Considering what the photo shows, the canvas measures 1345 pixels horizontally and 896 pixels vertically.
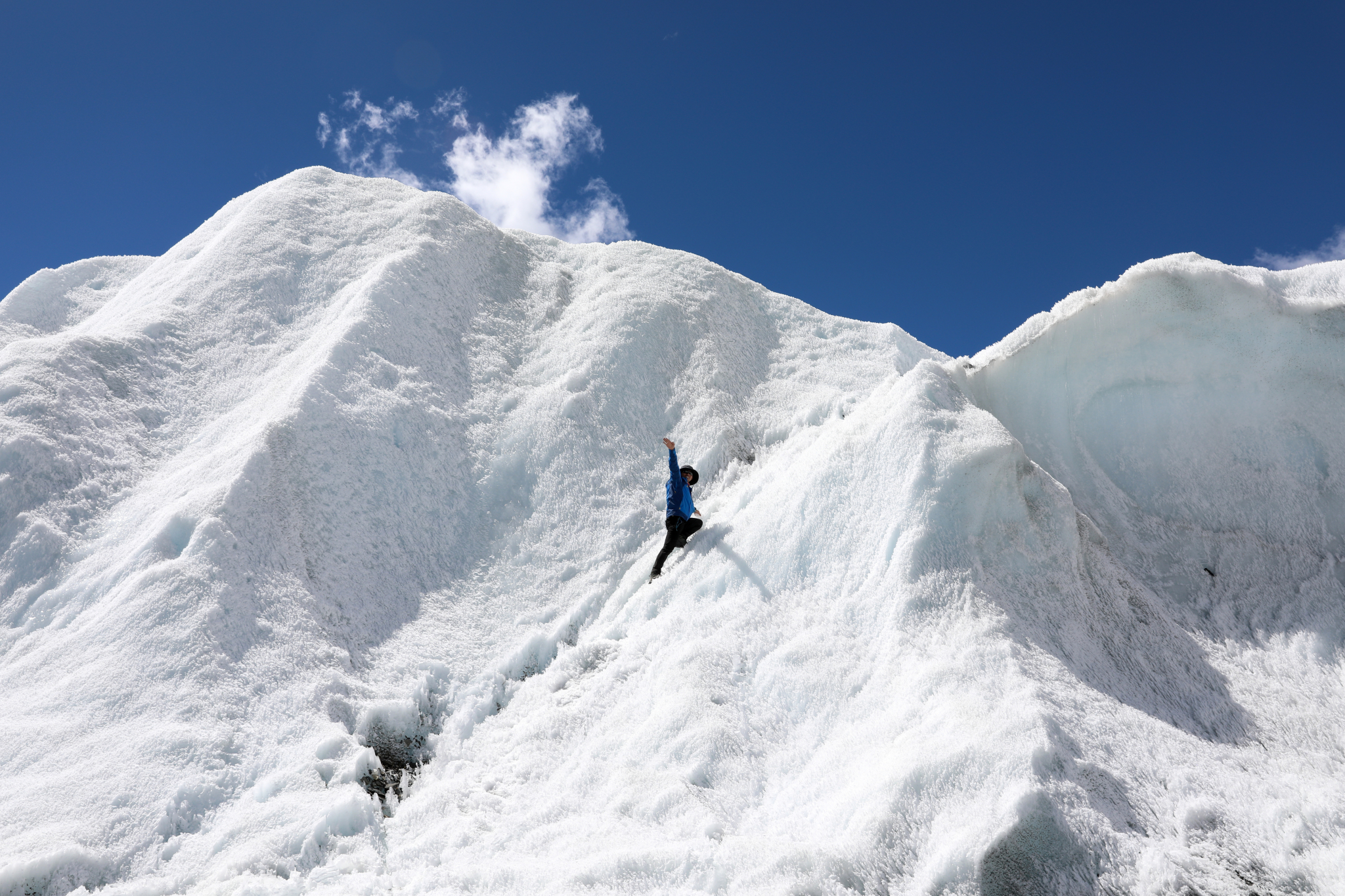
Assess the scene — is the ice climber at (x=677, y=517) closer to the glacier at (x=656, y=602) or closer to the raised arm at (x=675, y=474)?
the raised arm at (x=675, y=474)

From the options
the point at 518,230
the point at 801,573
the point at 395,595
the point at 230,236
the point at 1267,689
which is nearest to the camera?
the point at 1267,689

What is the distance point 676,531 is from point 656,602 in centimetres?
113

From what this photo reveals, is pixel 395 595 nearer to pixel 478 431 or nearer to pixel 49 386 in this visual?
pixel 478 431

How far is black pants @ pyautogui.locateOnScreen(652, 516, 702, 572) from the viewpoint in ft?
34.6

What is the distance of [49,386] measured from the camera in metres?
11.7

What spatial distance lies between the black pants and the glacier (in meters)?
0.21

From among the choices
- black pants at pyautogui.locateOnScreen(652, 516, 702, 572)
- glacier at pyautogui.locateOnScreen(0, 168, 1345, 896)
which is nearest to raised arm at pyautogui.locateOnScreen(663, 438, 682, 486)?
black pants at pyautogui.locateOnScreen(652, 516, 702, 572)

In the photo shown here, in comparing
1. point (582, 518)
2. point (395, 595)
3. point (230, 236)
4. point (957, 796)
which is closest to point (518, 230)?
point (230, 236)

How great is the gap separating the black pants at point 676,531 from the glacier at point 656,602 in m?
0.21

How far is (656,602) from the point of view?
32.3ft

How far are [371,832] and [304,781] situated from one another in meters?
0.99

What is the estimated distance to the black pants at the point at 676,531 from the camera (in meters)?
10.6

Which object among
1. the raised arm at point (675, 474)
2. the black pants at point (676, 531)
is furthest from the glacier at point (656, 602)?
the raised arm at point (675, 474)

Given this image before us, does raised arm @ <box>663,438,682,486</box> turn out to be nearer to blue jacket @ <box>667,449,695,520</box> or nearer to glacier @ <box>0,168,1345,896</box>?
blue jacket @ <box>667,449,695,520</box>
